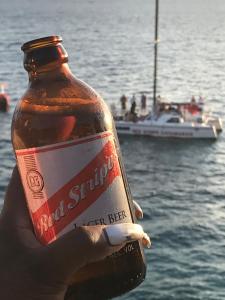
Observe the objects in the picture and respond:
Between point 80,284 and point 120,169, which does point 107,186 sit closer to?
point 120,169

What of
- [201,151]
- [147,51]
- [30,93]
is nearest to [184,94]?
[201,151]

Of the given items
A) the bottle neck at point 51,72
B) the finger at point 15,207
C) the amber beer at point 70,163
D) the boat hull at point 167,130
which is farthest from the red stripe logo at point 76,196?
the boat hull at point 167,130

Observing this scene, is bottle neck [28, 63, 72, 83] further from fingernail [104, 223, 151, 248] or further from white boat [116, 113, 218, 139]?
white boat [116, 113, 218, 139]

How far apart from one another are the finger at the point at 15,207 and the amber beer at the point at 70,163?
61 millimetres

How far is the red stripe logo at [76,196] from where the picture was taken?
2275 millimetres

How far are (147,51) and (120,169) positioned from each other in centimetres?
7077

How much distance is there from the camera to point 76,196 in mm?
2281

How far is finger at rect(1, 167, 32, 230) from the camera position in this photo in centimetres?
242

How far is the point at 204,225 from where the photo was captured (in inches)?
814

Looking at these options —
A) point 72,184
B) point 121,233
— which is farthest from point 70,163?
point 121,233

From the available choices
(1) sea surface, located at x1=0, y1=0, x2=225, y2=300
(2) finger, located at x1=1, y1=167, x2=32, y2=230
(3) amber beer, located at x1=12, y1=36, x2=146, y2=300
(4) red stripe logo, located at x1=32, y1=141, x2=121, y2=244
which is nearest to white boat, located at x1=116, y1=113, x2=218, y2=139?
(1) sea surface, located at x1=0, y1=0, x2=225, y2=300

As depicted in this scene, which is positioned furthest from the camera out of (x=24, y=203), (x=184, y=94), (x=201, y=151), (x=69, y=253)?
(x=184, y=94)

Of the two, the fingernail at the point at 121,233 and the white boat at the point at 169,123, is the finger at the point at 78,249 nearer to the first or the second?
the fingernail at the point at 121,233

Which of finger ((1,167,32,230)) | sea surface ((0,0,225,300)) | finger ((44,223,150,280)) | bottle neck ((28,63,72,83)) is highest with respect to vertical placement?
bottle neck ((28,63,72,83))
